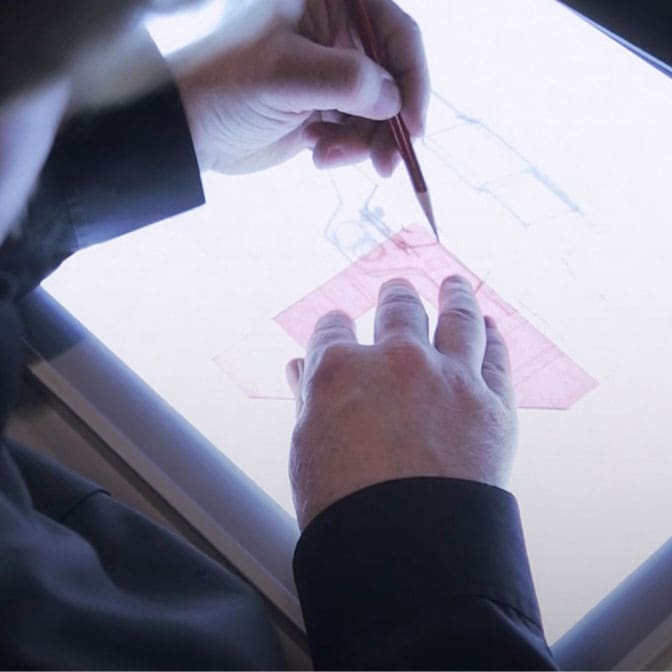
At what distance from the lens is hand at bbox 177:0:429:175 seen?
54 centimetres

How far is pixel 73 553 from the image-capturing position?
401 millimetres

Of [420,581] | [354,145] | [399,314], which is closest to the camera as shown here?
[420,581]

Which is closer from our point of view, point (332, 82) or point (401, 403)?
point (401, 403)

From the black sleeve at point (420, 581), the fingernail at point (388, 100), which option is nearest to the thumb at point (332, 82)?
the fingernail at point (388, 100)

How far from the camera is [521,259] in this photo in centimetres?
54

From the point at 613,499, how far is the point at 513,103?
0.98 feet

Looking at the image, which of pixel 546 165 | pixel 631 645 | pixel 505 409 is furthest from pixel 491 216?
pixel 631 645

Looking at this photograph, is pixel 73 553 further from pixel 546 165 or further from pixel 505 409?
pixel 546 165

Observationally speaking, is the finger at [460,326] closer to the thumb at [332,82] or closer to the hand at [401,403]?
the hand at [401,403]

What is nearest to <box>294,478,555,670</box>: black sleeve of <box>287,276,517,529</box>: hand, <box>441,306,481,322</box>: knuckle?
<box>287,276,517,529</box>: hand

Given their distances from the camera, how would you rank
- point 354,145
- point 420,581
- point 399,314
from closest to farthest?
point 420,581, point 399,314, point 354,145

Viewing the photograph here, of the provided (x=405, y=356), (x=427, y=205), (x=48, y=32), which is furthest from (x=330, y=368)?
(x=48, y=32)

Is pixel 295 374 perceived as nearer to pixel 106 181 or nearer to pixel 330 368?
pixel 330 368

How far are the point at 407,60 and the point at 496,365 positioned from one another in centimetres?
23
